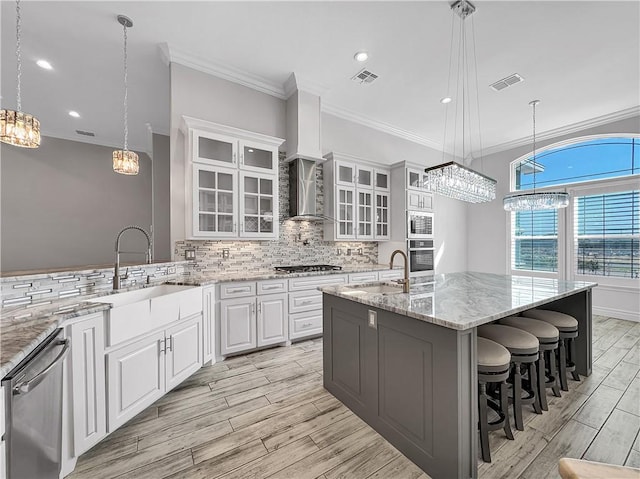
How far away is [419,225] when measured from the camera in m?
4.75

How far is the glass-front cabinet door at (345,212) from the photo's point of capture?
4164mm

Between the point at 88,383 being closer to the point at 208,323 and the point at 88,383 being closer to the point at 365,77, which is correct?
the point at 208,323

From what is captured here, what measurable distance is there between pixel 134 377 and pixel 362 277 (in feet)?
9.48

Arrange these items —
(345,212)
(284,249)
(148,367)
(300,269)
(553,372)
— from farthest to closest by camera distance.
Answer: (345,212) < (284,249) < (300,269) < (553,372) < (148,367)

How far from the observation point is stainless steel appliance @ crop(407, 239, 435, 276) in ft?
15.2

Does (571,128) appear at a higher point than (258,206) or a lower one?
higher

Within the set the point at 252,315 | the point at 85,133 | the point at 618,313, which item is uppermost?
the point at 85,133

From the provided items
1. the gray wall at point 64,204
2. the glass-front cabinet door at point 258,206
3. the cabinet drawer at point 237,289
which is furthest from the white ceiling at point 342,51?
the cabinet drawer at point 237,289

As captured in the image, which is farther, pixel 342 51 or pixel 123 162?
pixel 342 51

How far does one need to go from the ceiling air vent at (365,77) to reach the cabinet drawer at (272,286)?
2889 mm

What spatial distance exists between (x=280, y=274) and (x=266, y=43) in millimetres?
2657

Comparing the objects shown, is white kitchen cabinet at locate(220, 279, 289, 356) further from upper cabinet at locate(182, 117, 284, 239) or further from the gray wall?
the gray wall

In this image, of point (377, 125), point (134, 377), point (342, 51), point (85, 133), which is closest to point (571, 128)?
point (377, 125)

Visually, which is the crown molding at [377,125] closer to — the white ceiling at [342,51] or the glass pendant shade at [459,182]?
the white ceiling at [342,51]
